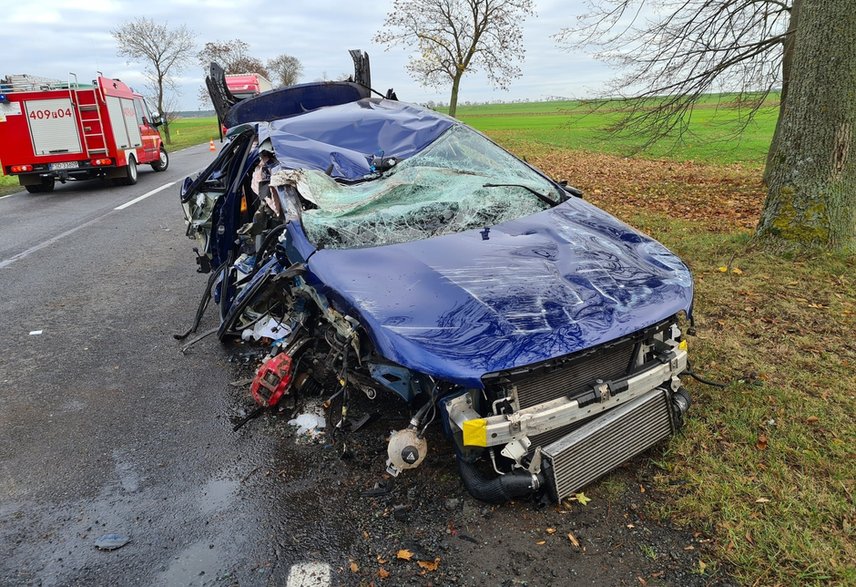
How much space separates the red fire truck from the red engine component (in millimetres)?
12756

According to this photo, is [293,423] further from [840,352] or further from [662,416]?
[840,352]

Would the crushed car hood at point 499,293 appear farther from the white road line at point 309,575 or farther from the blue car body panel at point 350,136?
the blue car body panel at point 350,136

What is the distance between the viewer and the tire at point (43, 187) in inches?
559

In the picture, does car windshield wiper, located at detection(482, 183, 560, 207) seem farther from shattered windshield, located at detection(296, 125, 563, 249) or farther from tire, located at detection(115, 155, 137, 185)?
tire, located at detection(115, 155, 137, 185)

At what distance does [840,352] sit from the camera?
384 centimetres

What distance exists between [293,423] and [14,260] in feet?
19.5

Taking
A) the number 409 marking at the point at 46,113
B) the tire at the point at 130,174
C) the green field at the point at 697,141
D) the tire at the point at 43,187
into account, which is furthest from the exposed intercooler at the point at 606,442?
the tire at the point at 43,187

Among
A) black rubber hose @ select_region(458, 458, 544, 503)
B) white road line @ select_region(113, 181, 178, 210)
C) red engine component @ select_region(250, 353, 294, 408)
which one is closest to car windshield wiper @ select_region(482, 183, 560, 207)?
red engine component @ select_region(250, 353, 294, 408)

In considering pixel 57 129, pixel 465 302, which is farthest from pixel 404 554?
pixel 57 129

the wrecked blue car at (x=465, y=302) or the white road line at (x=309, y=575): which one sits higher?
the wrecked blue car at (x=465, y=302)

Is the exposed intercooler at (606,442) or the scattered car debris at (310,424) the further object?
the scattered car debris at (310,424)

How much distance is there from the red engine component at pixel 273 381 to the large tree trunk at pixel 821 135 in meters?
5.01

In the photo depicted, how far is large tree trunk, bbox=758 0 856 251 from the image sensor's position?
5.21 meters

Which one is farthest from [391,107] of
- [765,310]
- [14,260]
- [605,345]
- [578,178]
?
[578,178]
